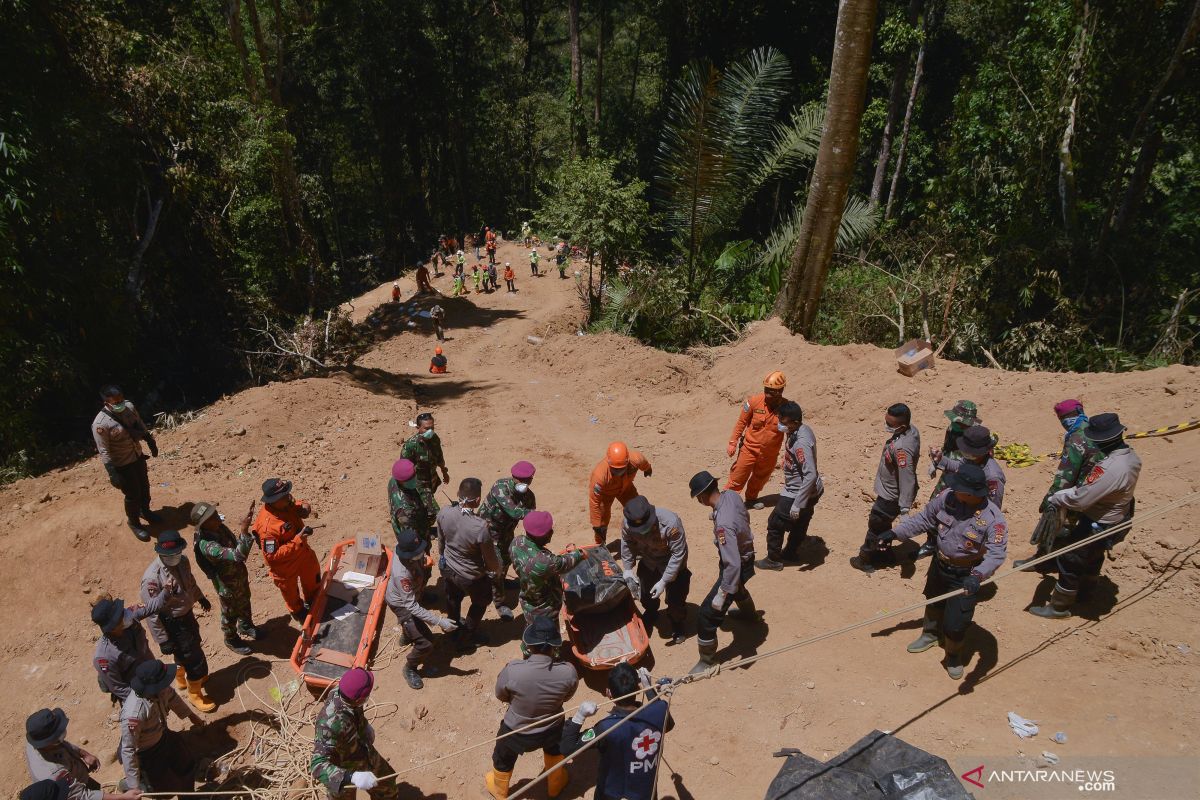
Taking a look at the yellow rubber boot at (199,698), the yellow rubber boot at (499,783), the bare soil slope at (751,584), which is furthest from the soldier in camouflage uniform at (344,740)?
the yellow rubber boot at (199,698)

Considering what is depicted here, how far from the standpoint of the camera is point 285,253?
15.5 m

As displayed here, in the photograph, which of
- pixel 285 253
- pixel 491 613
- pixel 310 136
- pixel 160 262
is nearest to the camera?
pixel 491 613

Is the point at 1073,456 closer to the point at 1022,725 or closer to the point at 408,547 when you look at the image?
the point at 1022,725

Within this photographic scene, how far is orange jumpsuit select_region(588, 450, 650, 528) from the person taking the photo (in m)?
6.40

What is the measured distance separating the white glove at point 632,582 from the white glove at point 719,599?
0.70m

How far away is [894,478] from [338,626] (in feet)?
17.7

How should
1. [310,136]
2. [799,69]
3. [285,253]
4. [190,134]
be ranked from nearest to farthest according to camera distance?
[190,134]
[285,253]
[799,69]
[310,136]

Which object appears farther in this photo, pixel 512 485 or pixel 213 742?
pixel 512 485

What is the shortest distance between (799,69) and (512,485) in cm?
2016

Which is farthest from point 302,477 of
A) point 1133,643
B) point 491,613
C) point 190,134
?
point 1133,643

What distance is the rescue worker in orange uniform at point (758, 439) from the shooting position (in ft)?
22.6

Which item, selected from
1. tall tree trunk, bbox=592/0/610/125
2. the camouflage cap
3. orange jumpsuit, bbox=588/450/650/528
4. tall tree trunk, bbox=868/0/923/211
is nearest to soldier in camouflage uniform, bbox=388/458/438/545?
orange jumpsuit, bbox=588/450/650/528

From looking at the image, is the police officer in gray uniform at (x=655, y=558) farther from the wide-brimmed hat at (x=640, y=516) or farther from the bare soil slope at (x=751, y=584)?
the bare soil slope at (x=751, y=584)

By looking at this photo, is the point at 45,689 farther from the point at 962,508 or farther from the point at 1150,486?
the point at 1150,486
